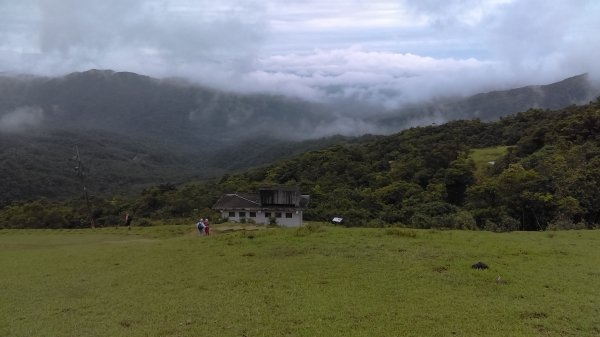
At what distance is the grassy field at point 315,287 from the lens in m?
10.1

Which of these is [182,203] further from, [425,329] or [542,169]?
[425,329]

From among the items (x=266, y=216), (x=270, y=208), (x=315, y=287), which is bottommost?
(x=315, y=287)

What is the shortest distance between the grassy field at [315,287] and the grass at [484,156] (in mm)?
41076

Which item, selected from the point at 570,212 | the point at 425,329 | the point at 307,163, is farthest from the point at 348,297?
the point at 307,163

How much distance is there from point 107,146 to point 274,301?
664 feet

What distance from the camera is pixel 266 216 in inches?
1705

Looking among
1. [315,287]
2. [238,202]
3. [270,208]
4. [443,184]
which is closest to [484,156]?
[443,184]

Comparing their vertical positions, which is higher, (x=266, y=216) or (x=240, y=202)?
(x=240, y=202)

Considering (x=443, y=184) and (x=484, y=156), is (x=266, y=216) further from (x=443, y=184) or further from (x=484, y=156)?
(x=484, y=156)

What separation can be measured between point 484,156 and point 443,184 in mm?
16378

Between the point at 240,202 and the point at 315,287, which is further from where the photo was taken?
the point at 240,202

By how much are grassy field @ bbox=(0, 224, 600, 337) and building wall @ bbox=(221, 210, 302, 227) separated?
21087 millimetres

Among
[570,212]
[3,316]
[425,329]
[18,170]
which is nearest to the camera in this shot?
[425,329]

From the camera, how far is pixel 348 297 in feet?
39.2
